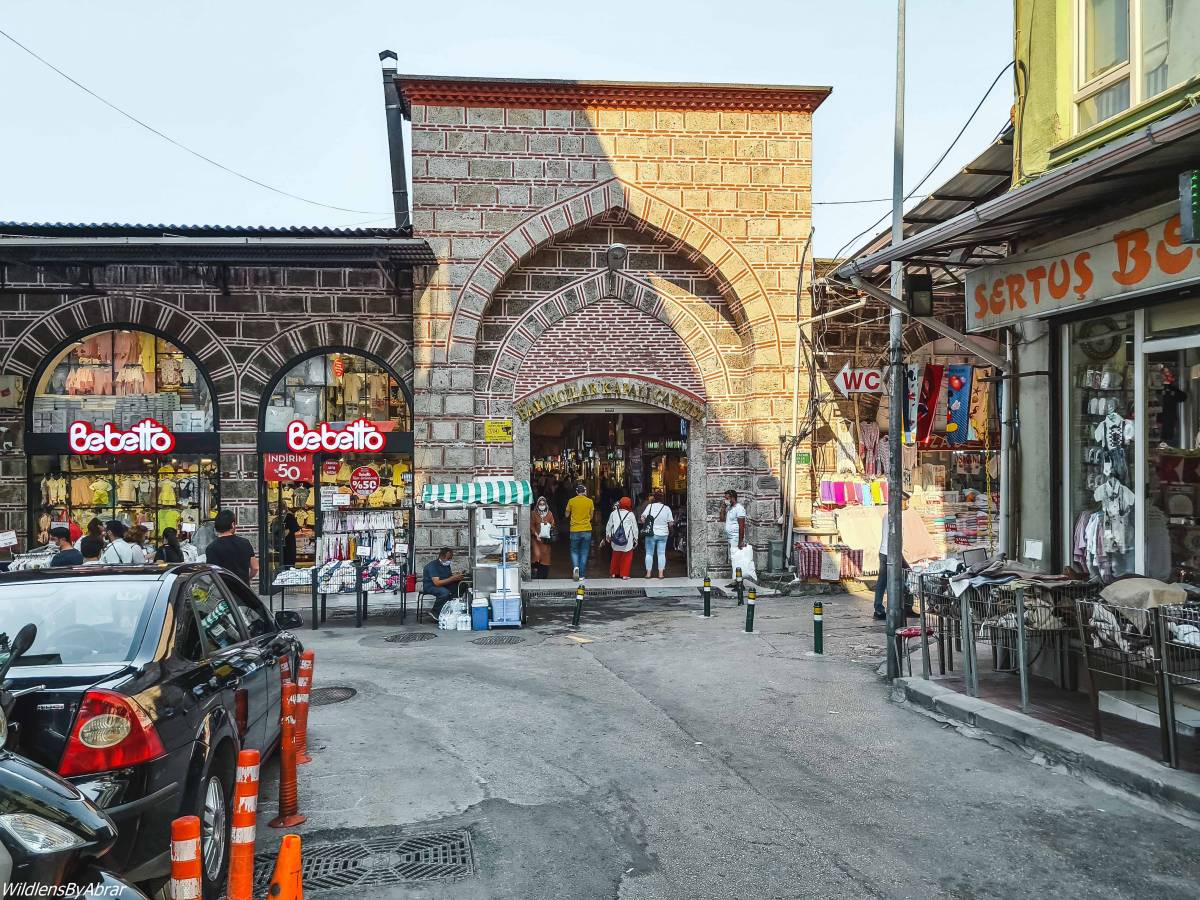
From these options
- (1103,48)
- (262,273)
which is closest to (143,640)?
(1103,48)

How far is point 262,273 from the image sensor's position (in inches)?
692

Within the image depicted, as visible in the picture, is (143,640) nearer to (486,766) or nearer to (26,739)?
(26,739)

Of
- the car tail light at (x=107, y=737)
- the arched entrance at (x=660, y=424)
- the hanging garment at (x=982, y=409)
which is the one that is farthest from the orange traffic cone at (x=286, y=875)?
the hanging garment at (x=982, y=409)

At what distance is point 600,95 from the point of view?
58.5 ft

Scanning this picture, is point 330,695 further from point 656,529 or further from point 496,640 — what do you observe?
point 656,529

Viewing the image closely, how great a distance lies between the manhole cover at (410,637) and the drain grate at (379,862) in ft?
24.2

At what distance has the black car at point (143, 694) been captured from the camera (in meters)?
4.02

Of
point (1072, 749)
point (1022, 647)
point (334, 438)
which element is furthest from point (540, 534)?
point (1072, 749)

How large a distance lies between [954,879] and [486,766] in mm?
3452

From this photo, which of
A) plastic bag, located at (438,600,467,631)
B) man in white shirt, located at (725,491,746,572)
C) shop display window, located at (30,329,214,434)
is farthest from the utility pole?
shop display window, located at (30,329,214,434)

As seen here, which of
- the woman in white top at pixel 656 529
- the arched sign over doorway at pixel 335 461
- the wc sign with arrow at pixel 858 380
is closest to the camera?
the wc sign with arrow at pixel 858 380

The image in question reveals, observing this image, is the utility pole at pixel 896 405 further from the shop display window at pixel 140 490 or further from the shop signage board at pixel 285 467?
the shop display window at pixel 140 490

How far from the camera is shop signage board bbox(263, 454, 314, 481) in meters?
17.5

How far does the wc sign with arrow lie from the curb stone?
921 cm
